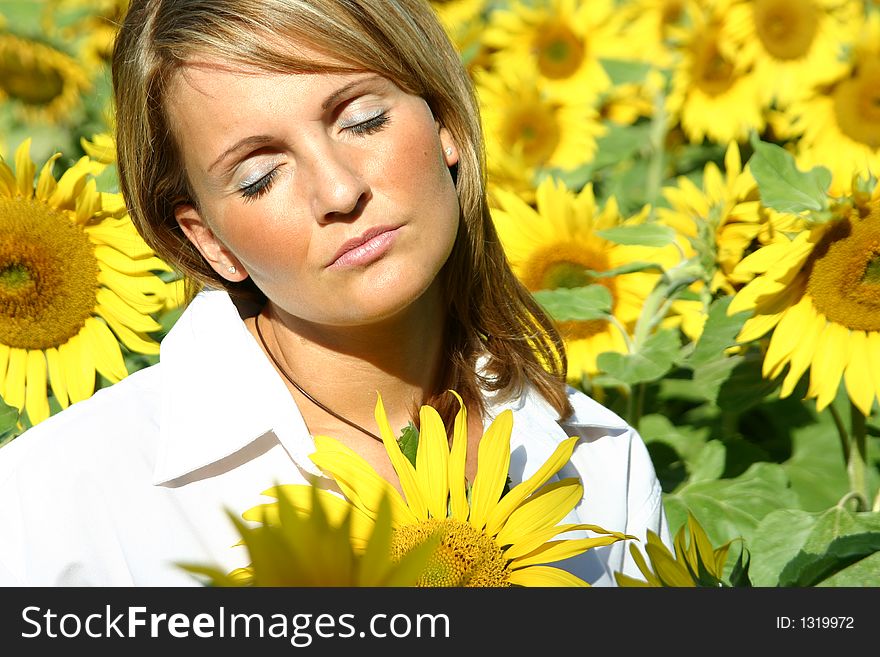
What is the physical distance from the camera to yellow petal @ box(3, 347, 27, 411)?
172cm

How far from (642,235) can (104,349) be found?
0.95 m

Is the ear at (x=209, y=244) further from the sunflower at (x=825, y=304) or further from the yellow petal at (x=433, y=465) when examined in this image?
the sunflower at (x=825, y=304)

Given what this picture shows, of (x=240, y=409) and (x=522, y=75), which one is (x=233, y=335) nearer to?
(x=240, y=409)

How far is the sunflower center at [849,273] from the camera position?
5.29ft

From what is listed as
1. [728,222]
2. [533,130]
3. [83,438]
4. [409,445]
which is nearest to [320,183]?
[409,445]

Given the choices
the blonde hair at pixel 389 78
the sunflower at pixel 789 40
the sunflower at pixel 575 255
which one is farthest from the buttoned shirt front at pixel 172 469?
the sunflower at pixel 789 40

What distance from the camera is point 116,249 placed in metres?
1.79

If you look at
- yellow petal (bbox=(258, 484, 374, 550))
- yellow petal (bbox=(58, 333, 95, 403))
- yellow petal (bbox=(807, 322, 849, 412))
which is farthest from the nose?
yellow petal (bbox=(807, 322, 849, 412))

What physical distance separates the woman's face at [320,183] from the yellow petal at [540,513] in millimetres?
329

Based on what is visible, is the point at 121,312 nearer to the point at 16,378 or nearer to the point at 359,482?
the point at 16,378

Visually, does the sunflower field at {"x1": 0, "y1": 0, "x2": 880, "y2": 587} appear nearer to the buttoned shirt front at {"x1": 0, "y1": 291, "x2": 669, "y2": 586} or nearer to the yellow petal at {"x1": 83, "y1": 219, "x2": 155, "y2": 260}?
the yellow petal at {"x1": 83, "y1": 219, "x2": 155, "y2": 260}

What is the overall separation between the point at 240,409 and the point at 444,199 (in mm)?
368

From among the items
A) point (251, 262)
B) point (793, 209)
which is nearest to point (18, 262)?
point (251, 262)

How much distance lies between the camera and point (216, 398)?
1375 millimetres
